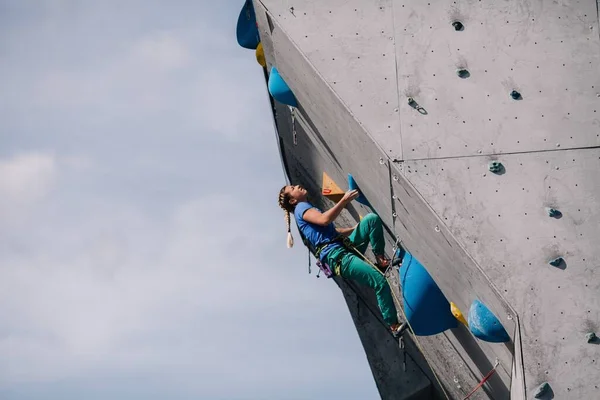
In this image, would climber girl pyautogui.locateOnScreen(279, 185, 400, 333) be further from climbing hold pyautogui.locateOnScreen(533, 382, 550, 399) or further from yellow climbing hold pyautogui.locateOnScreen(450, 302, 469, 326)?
climbing hold pyautogui.locateOnScreen(533, 382, 550, 399)

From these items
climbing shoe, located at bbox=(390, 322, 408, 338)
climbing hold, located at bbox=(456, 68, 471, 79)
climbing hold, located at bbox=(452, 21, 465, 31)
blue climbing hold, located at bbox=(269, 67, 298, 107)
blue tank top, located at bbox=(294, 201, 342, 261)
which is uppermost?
blue climbing hold, located at bbox=(269, 67, 298, 107)

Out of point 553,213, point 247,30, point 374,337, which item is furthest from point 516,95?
point 374,337

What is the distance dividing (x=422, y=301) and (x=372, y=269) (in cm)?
Answer: 54

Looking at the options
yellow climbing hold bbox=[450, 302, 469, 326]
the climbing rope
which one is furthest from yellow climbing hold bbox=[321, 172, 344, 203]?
the climbing rope

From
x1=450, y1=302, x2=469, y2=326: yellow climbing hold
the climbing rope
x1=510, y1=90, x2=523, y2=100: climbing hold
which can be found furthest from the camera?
the climbing rope

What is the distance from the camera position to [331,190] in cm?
931

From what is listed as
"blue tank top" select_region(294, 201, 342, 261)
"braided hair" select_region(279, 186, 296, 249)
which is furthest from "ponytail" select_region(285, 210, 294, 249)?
"blue tank top" select_region(294, 201, 342, 261)

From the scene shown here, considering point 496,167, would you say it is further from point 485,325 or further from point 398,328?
point 398,328

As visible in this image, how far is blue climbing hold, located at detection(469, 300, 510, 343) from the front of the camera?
7.15 metres

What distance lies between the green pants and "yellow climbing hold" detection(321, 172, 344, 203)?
78 centimetres

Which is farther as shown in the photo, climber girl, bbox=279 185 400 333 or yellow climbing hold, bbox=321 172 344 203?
yellow climbing hold, bbox=321 172 344 203

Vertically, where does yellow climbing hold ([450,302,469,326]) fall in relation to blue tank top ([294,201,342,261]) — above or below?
below

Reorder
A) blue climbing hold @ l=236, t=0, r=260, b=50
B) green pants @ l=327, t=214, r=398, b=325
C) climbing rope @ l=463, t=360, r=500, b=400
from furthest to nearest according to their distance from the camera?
1. blue climbing hold @ l=236, t=0, r=260, b=50
2. green pants @ l=327, t=214, r=398, b=325
3. climbing rope @ l=463, t=360, r=500, b=400

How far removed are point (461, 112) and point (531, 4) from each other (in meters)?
0.92
